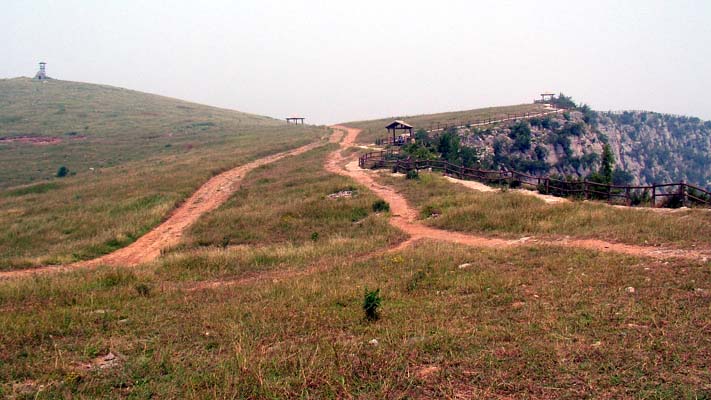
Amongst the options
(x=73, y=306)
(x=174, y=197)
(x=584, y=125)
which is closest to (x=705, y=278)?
(x=73, y=306)

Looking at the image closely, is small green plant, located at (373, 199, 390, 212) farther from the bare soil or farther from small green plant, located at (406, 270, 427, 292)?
the bare soil

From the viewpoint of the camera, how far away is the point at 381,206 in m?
23.2

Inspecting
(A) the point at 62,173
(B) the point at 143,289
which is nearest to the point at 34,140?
(A) the point at 62,173

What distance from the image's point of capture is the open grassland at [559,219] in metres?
13.4

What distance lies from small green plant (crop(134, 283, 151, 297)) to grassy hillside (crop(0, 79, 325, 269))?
842 cm

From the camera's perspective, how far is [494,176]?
99.7 ft

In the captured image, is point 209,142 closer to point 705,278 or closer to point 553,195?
point 553,195

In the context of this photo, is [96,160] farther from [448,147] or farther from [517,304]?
[517,304]

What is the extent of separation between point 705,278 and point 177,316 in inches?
396

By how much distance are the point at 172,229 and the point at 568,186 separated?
67.0 feet

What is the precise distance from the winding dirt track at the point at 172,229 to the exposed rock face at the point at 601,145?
86.2 ft

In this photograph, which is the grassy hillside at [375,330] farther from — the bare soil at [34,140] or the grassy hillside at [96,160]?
the bare soil at [34,140]

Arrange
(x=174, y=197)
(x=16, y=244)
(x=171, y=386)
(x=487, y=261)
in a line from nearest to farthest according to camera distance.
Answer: (x=171, y=386) < (x=487, y=261) < (x=16, y=244) < (x=174, y=197)

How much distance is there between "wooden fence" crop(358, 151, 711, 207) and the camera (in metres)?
19.5
